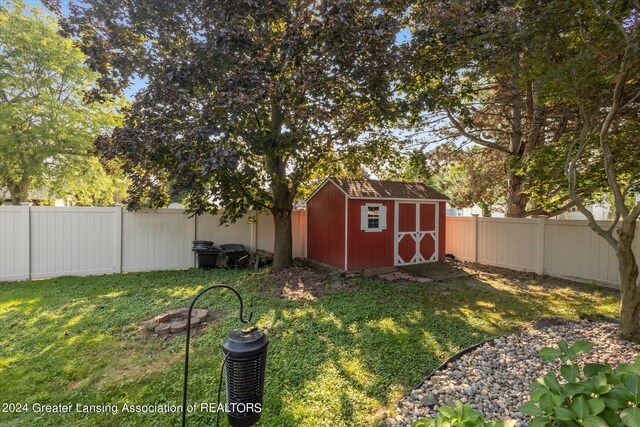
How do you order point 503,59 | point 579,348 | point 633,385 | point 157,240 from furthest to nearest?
point 157,240, point 503,59, point 579,348, point 633,385

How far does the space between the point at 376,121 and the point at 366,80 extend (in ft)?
3.82

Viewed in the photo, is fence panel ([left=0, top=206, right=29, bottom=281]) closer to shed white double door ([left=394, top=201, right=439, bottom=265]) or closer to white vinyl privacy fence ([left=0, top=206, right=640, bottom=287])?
white vinyl privacy fence ([left=0, top=206, right=640, bottom=287])

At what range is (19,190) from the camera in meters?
11.3

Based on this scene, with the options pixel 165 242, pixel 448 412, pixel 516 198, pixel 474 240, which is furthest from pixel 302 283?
pixel 516 198

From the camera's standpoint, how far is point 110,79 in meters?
6.34

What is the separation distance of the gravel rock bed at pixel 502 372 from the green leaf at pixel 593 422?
101 cm

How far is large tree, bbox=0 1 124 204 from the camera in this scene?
9461 millimetres

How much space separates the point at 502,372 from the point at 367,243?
4.77m

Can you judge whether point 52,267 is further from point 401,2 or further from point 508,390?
point 401,2

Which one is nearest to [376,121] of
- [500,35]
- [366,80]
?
[366,80]

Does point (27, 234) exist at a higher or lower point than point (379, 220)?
lower

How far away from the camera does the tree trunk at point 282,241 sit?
7.52m

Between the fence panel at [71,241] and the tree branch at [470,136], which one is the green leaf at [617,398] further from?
the fence panel at [71,241]

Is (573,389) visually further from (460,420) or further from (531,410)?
(460,420)
